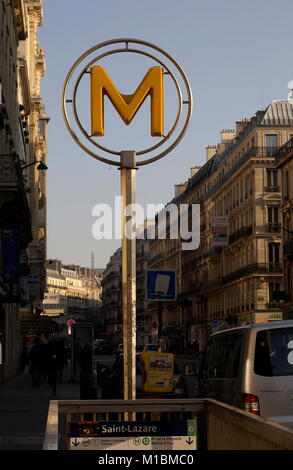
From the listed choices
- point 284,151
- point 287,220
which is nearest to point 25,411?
point 287,220

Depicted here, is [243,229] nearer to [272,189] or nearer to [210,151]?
[272,189]

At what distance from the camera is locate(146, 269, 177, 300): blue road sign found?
52.7 ft

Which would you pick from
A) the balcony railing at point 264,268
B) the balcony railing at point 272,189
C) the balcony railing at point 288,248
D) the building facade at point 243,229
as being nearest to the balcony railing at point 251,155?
the building facade at point 243,229

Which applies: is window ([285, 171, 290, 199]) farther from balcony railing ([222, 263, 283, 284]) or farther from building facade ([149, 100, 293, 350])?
balcony railing ([222, 263, 283, 284])

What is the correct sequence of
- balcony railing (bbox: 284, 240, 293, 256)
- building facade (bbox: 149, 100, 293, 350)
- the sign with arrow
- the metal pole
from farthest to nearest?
building facade (bbox: 149, 100, 293, 350), balcony railing (bbox: 284, 240, 293, 256), the metal pole, the sign with arrow

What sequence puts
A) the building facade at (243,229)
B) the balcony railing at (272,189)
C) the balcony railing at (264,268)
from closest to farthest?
the balcony railing at (264,268)
the building facade at (243,229)
the balcony railing at (272,189)

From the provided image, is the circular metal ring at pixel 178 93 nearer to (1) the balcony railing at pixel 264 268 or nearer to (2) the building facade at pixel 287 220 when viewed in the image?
(2) the building facade at pixel 287 220

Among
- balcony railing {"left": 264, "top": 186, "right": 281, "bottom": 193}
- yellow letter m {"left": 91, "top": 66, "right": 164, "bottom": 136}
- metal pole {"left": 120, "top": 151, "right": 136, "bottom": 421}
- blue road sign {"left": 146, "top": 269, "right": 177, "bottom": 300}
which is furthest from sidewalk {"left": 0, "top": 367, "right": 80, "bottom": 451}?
balcony railing {"left": 264, "top": 186, "right": 281, "bottom": 193}

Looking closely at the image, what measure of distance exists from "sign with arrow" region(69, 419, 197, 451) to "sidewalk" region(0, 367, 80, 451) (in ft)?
17.6

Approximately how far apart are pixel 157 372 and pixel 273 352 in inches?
186

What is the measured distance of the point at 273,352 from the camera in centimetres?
1145

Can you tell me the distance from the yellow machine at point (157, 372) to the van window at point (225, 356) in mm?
1447

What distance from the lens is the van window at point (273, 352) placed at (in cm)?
1134

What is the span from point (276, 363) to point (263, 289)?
71101mm
